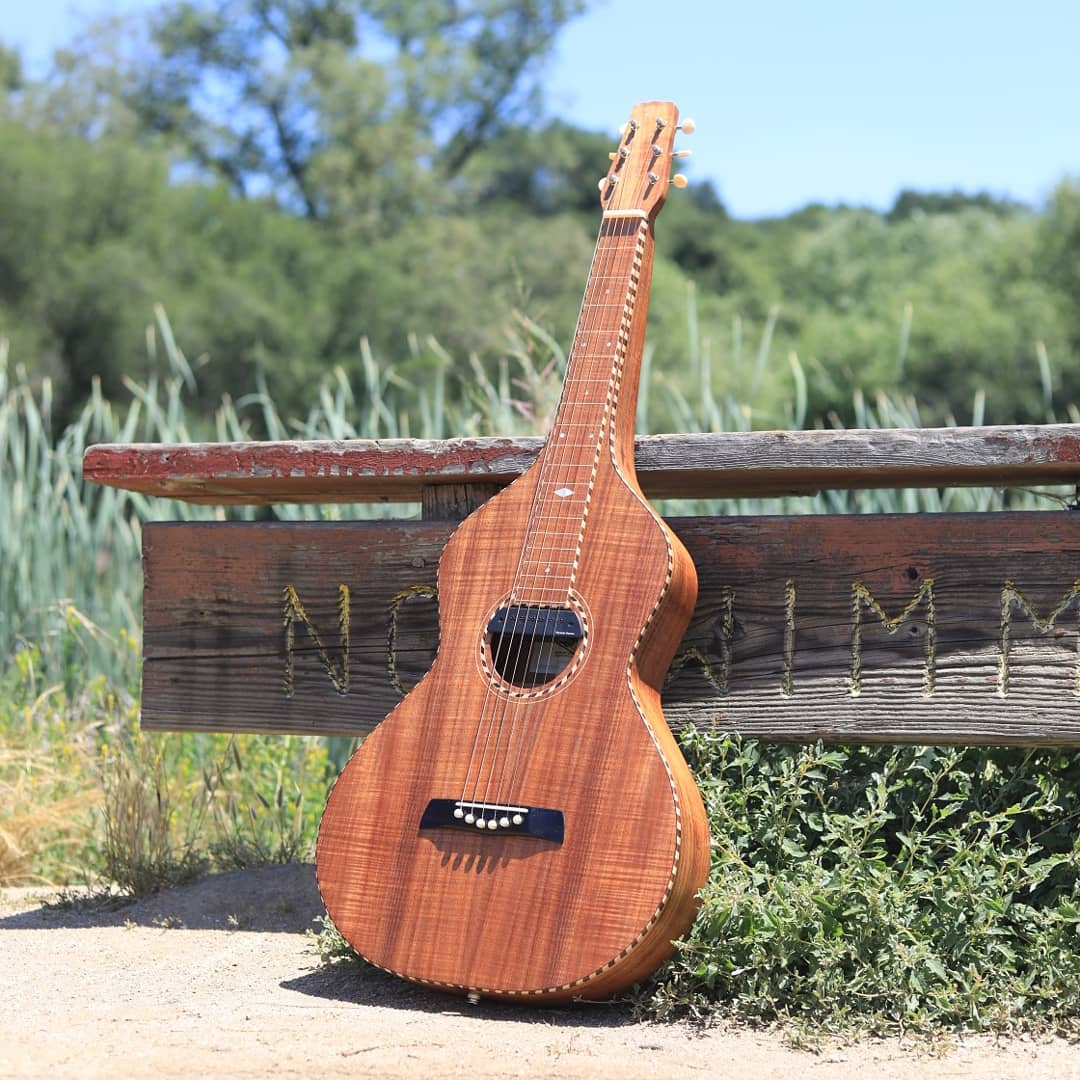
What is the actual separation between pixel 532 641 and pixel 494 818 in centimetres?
37

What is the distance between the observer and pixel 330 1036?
8.04 feet

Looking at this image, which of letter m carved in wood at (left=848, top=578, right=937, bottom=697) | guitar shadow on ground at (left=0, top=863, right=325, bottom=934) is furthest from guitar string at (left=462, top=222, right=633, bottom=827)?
guitar shadow on ground at (left=0, top=863, right=325, bottom=934)

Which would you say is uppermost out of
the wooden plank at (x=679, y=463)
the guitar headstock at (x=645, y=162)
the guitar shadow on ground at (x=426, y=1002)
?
the guitar headstock at (x=645, y=162)

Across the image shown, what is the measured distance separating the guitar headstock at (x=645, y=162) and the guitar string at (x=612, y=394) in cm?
8

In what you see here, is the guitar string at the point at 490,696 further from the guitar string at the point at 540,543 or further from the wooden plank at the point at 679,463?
the wooden plank at the point at 679,463

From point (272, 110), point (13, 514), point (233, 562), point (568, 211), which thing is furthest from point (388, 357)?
point (233, 562)

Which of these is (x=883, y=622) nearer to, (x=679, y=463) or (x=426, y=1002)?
(x=679, y=463)

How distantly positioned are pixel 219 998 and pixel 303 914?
92cm

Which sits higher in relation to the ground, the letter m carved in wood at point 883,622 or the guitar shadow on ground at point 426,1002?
the letter m carved in wood at point 883,622

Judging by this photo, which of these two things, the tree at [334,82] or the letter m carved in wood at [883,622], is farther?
the tree at [334,82]

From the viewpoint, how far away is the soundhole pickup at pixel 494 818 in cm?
→ 267

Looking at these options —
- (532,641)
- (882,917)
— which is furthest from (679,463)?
(882,917)

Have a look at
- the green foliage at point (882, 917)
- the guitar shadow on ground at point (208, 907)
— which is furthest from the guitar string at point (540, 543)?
the guitar shadow on ground at point (208, 907)

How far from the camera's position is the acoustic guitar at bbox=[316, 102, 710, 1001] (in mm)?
2611
